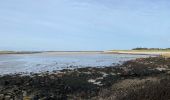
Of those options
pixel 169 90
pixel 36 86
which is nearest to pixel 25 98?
pixel 36 86

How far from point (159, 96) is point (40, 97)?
763 centimetres

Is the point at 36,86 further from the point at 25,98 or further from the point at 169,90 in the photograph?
the point at 169,90

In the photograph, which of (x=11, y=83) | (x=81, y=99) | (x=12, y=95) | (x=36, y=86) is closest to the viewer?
(x=81, y=99)

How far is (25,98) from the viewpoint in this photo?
17.7 m

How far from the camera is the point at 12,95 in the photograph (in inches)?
725

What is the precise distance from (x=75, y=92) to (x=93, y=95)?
7.02 ft

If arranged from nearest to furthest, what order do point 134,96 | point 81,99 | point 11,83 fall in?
point 134,96 < point 81,99 < point 11,83

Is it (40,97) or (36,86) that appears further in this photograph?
(36,86)

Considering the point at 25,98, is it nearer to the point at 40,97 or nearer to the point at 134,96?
the point at 40,97

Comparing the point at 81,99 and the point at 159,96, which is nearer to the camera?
the point at 159,96

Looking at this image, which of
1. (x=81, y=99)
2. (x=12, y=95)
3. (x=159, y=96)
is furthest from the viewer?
(x=12, y=95)

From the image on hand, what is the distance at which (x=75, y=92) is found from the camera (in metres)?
19.6

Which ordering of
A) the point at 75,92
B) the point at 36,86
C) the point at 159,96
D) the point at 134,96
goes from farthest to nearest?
the point at 36,86
the point at 75,92
the point at 134,96
the point at 159,96

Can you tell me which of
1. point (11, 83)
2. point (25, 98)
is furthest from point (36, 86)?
point (25, 98)
